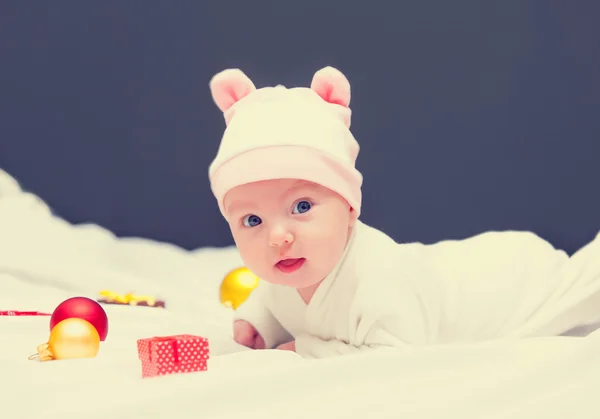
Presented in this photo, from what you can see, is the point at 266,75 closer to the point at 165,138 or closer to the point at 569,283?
the point at 165,138

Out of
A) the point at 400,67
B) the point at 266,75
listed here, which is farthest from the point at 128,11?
the point at 400,67

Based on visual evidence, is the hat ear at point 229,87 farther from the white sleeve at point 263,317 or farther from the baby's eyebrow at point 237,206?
the white sleeve at point 263,317

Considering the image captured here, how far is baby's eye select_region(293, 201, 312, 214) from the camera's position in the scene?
95cm

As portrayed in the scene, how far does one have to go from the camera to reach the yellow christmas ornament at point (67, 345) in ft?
2.89

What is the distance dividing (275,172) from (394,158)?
1.32 metres

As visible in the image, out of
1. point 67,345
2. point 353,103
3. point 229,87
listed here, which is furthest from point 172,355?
point 353,103

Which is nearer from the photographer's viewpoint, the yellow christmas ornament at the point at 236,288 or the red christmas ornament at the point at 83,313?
the red christmas ornament at the point at 83,313

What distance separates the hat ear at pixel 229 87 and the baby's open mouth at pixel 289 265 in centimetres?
26

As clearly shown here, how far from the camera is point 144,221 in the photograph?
91.4 inches

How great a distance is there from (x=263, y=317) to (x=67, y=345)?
40 centimetres

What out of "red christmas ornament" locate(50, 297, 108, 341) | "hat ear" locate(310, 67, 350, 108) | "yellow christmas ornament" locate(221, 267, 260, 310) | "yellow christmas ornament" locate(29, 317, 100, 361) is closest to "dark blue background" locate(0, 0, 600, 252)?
"yellow christmas ornament" locate(221, 267, 260, 310)

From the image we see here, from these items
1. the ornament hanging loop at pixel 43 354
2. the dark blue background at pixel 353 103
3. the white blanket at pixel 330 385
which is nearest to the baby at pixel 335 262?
the white blanket at pixel 330 385

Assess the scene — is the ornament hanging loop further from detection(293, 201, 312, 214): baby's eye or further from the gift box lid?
detection(293, 201, 312, 214): baby's eye

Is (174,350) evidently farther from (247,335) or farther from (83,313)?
(247,335)
